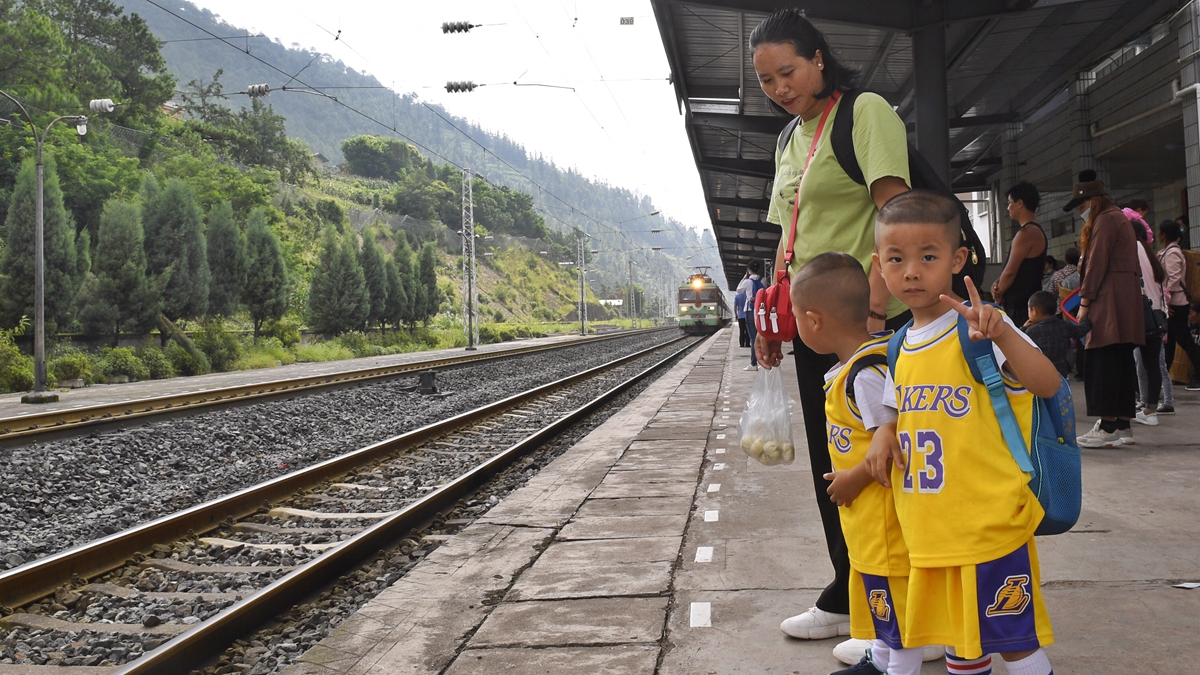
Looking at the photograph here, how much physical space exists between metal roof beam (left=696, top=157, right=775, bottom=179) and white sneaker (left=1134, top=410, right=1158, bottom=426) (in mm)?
11450

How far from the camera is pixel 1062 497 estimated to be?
1.79 m

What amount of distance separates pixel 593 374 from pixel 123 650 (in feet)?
51.0

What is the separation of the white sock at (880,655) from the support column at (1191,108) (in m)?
11.4

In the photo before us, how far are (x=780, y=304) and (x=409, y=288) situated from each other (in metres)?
38.9

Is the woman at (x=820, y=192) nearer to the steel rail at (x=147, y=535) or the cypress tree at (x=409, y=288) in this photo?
the steel rail at (x=147, y=535)

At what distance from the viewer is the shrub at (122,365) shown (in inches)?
853


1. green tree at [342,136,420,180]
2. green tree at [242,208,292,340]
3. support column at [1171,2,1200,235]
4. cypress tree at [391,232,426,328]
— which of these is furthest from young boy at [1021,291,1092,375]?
green tree at [342,136,420,180]

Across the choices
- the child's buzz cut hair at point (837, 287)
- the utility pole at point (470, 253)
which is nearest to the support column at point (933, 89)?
the child's buzz cut hair at point (837, 287)

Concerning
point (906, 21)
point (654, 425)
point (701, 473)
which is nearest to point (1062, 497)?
point (701, 473)

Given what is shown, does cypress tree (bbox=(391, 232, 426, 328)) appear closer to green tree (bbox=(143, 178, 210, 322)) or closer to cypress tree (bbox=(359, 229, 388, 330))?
cypress tree (bbox=(359, 229, 388, 330))

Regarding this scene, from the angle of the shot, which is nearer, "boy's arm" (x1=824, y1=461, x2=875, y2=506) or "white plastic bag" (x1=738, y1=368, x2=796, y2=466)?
"boy's arm" (x1=824, y1=461, x2=875, y2=506)

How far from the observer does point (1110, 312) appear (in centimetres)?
575

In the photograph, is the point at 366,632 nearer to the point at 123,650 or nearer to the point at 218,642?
the point at 218,642

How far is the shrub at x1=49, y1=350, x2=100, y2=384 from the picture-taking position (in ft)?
66.0
